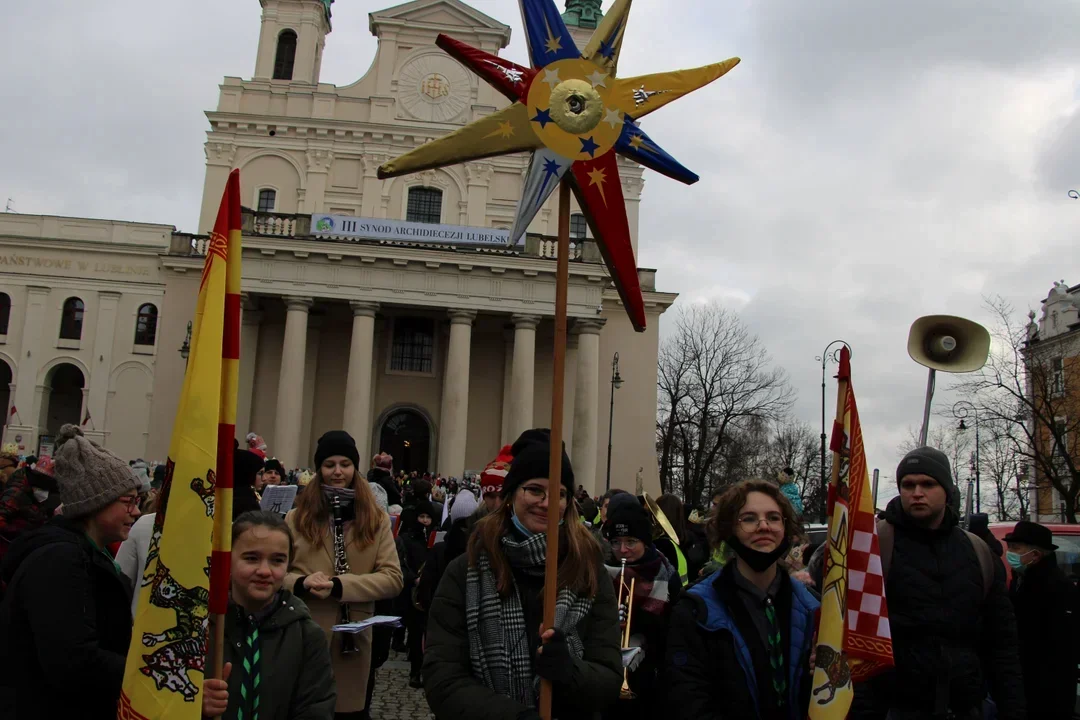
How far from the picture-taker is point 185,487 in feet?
9.27

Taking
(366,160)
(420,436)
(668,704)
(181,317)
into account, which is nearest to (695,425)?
(420,436)

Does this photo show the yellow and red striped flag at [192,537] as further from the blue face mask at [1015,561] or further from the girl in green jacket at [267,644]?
the blue face mask at [1015,561]

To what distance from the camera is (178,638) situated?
2.79 meters

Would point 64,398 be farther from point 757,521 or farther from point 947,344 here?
point 757,521

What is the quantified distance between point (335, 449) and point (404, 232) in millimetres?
26419

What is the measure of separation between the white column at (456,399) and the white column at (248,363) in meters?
7.14

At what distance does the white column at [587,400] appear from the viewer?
30.9 m

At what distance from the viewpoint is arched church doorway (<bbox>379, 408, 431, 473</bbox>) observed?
33.8 meters

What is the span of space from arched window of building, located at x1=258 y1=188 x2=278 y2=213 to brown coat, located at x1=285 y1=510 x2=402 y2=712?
110ft

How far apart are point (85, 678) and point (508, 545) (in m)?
1.53

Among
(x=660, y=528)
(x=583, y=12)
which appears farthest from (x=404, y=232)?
(x=660, y=528)

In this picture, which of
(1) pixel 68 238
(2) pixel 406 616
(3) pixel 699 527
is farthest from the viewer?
(1) pixel 68 238

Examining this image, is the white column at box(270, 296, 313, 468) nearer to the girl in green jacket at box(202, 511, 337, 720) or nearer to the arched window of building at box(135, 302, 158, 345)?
the arched window of building at box(135, 302, 158, 345)

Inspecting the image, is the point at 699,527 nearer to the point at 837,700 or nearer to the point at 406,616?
the point at 406,616
